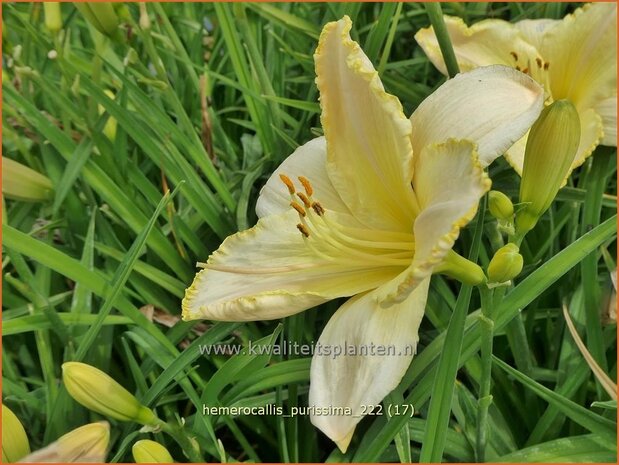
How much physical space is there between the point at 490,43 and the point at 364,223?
28 centimetres

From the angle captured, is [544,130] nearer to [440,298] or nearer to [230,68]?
[440,298]

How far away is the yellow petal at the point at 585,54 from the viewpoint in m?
0.61

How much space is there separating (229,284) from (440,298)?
0.69ft

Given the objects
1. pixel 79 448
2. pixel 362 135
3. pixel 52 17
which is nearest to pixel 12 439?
pixel 79 448

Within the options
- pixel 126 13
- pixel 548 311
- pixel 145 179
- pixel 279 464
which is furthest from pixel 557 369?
pixel 126 13

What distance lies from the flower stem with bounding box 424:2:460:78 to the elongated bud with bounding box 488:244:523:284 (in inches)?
8.0

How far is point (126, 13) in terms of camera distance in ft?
2.15

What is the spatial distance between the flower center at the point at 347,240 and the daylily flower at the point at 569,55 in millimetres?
212

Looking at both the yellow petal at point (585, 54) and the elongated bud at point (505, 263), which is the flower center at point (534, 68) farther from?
the elongated bud at point (505, 263)

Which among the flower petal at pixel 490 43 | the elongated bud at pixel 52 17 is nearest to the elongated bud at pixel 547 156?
the flower petal at pixel 490 43

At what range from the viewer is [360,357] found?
419 mm

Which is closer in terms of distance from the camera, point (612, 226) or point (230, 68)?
point (612, 226)

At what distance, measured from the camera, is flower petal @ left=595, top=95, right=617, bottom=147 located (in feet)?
2.03

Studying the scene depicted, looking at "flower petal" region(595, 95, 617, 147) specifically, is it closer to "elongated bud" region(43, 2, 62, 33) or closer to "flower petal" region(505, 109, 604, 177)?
"flower petal" region(505, 109, 604, 177)
